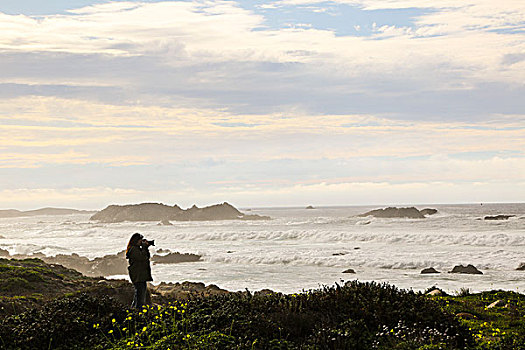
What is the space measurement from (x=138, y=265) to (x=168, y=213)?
99.0 metres

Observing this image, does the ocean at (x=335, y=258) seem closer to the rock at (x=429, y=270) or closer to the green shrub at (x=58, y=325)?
Result: the rock at (x=429, y=270)

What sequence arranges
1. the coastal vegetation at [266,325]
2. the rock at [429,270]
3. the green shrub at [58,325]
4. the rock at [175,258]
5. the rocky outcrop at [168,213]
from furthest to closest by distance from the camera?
the rocky outcrop at [168,213], the rock at [175,258], the rock at [429,270], the green shrub at [58,325], the coastal vegetation at [266,325]

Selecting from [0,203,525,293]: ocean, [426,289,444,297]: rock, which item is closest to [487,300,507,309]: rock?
[426,289,444,297]: rock

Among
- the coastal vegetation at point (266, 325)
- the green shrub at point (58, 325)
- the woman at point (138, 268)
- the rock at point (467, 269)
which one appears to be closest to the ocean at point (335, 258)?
the rock at point (467, 269)

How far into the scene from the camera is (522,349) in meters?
7.71

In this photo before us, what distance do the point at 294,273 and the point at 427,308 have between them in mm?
20650

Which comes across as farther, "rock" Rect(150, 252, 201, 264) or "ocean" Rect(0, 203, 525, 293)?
"rock" Rect(150, 252, 201, 264)

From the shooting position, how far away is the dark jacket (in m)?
12.1

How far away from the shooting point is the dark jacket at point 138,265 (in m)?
12.1

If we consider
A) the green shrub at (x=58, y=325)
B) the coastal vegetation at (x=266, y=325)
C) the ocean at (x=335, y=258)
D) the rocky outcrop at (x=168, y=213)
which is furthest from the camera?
the rocky outcrop at (x=168, y=213)

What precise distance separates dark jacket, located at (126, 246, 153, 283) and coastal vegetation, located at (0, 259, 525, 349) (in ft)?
8.38

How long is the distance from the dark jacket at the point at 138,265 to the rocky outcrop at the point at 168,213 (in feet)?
290

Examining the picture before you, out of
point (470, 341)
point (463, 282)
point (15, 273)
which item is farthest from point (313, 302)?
point (463, 282)

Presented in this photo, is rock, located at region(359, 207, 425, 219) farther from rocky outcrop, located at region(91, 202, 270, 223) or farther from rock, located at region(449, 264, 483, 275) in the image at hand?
rock, located at region(449, 264, 483, 275)
